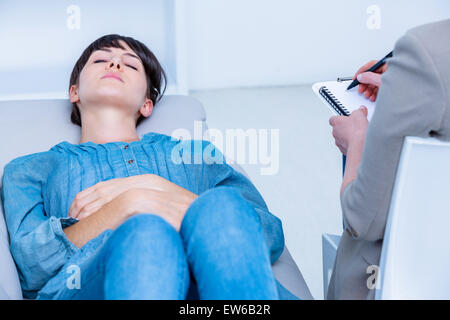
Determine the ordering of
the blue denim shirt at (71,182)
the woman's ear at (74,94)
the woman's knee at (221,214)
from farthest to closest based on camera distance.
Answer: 1. the woman's ear at (74,94)
2. the blue denim shirt at (71,182)
3. the woman's knee at (221,214)

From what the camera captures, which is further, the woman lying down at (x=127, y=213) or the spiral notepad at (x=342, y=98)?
the spiral notepad at (x=342, y=98)

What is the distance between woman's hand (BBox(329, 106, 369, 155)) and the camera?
101 cm

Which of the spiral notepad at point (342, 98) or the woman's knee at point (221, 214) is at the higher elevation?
the spiral notepad at point (342, 98)

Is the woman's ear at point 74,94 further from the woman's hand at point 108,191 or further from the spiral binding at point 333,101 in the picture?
the spiral binding at point 333,101

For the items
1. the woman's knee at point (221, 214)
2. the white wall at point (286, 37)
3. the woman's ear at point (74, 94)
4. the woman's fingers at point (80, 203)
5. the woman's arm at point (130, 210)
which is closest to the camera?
the woman's knee at point (221, 214)

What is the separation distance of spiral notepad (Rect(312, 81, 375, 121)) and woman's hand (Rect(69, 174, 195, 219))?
42 centimetres

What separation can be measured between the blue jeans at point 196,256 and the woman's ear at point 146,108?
0.85 m

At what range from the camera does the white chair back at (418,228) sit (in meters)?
0.81

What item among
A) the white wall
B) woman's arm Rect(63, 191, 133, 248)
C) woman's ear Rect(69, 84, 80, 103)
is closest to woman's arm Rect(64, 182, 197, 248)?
woman's arm Rect(63, 191, 133, 248)

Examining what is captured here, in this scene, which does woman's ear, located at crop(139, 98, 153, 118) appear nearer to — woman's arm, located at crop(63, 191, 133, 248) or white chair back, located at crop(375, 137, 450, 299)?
woman's arm, located at crop(63, 191, 133, 248)

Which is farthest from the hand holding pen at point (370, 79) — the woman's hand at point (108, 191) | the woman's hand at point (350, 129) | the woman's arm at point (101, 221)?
the woman's arm at point (101, 221)

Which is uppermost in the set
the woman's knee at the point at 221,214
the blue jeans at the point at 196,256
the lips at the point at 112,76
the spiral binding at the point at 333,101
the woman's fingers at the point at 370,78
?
the woman's fingers at the point at 370,78

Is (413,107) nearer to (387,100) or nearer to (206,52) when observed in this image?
(387,100)

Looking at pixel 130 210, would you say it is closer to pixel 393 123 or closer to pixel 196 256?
pixel 196 256
